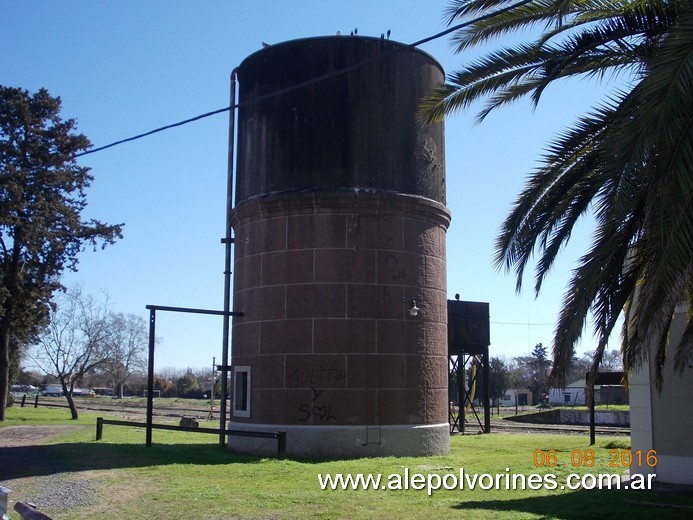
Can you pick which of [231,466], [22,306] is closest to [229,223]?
[231,466]

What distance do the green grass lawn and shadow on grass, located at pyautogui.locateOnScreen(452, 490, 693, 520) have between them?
0.01 m

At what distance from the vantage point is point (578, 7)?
418 inches

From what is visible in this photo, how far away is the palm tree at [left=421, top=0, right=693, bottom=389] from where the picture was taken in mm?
7977

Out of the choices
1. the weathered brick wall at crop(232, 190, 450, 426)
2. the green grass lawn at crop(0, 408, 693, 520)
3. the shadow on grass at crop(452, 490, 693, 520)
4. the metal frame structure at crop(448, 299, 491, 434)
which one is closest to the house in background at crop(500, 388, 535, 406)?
the metal frame structure at crop(448, 299, 491, 434)

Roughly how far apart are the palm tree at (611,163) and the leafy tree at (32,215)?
96.5 feet

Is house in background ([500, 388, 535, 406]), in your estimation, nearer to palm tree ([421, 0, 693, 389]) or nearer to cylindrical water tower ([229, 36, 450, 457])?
cylindrical water tower ([229, 36, 450, 457])

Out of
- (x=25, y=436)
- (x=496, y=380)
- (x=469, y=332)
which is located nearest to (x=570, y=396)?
(x=496, y=380)

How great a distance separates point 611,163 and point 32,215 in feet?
109

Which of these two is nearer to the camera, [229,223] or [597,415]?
[229,223]

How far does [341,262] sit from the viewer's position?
61.3ft

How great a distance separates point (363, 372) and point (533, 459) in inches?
174

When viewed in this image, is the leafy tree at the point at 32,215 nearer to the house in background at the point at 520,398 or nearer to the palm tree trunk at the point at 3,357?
the palm tree trunk at the point at 3,357

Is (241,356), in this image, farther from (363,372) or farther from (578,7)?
(578,7)

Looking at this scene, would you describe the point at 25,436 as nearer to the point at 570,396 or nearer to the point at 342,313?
the point at 342,313
